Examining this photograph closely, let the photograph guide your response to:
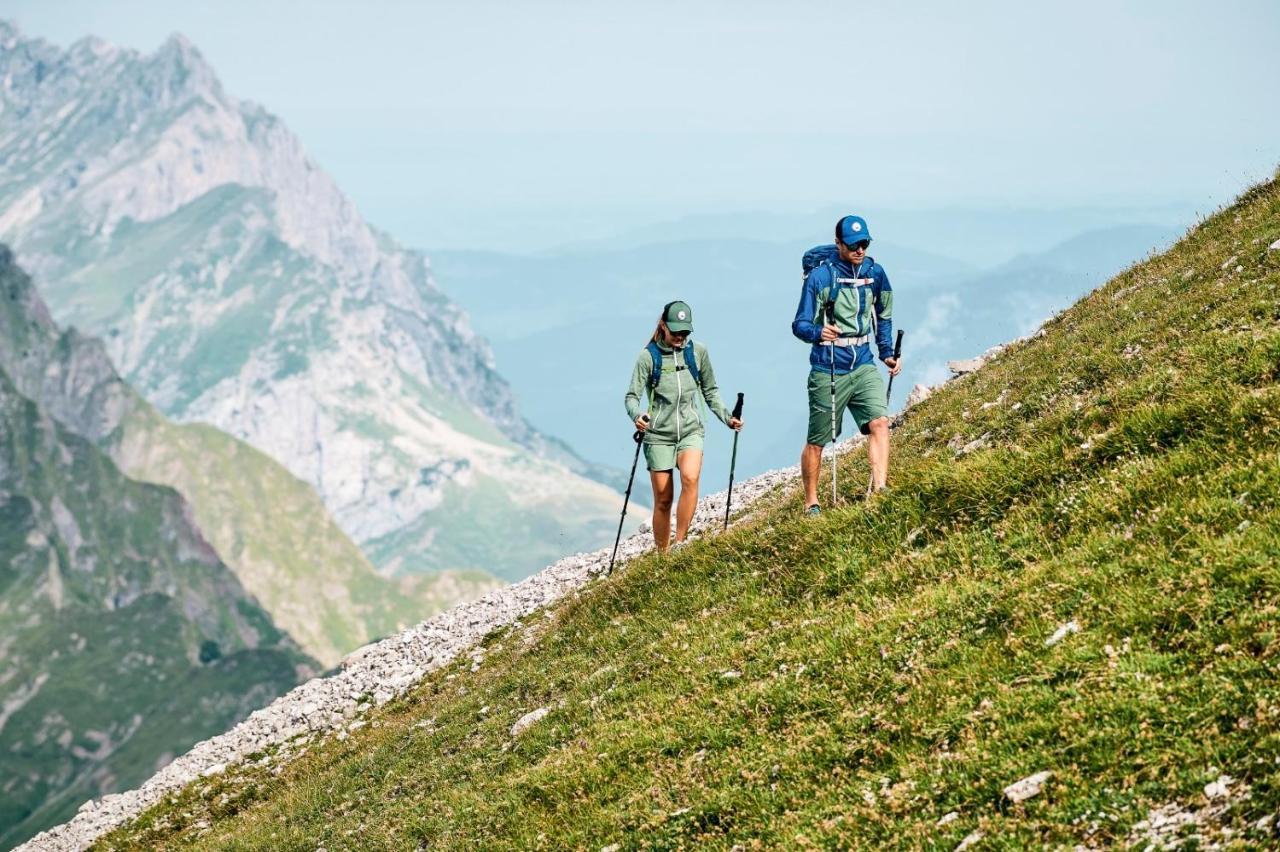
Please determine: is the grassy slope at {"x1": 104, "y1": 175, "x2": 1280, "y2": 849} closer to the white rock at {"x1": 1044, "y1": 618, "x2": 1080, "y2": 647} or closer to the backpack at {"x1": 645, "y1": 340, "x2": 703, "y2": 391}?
the white rock at {"x1": 1044, "y1": 618, "x2": 1080, "y2": 647}

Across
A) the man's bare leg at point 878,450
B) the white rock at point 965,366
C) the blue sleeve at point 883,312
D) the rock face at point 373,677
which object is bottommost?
the rock face at point 373,677

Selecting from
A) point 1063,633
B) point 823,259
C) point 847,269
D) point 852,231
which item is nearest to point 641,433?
point 823,259

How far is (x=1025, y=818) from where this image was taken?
32.0 feet

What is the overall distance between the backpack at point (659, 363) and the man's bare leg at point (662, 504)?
5.35 ft

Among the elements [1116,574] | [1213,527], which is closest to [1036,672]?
[1116,574]

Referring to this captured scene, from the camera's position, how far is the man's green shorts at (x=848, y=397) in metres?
19.2

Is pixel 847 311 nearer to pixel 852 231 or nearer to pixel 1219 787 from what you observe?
pixel 852 231

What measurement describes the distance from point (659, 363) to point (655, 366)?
0.10m

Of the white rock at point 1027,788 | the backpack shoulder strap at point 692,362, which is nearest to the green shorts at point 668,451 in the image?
the backpack shoulder strap at point 692,362

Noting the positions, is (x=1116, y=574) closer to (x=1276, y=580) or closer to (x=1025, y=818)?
(x=1276, y=580)

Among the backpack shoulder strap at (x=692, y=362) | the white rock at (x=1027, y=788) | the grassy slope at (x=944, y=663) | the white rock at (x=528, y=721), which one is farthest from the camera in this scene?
the backpack shoulder strap at (x=692, y=362)

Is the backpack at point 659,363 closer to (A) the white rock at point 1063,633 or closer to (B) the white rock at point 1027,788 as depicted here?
(A) the white rock at point 1063,633

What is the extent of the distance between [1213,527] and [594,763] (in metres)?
7.09

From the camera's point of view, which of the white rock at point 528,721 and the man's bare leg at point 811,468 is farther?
the man's bare leg at point 811,468
